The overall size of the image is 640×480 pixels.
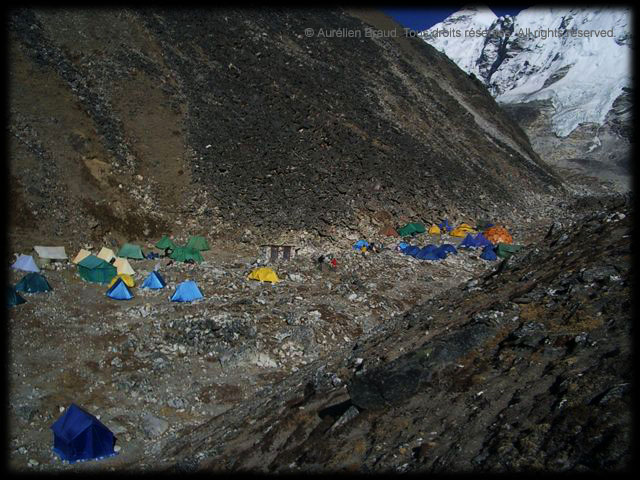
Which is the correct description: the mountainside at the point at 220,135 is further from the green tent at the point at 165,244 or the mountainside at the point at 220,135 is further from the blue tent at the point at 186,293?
the blue tent at the point at 186,293

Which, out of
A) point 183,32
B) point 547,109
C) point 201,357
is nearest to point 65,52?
point 183,32

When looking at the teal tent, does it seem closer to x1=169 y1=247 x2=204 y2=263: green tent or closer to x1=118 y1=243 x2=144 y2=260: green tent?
x1=169 y1=247 x2=204 y2=263: green tent

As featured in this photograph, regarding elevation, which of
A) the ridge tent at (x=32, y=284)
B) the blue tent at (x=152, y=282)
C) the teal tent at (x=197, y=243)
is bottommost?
the teal tent at (x=197, y=243)

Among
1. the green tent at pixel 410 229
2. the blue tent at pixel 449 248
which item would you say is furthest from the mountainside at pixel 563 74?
the blue tent at pixel 449 248

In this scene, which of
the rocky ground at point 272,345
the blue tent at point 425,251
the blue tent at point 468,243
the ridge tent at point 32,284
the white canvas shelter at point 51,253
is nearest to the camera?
the rocky ground at point 272,345

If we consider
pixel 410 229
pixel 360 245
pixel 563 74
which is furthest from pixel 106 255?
pixel 563 74

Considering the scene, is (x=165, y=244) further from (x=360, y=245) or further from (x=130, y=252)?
(x=360, y=245)

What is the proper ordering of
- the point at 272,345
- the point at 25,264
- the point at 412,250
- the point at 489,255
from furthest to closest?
1. the point at 489,255
2. the point at 412,250
3. the point at 25,264
4. the point at 272,345
